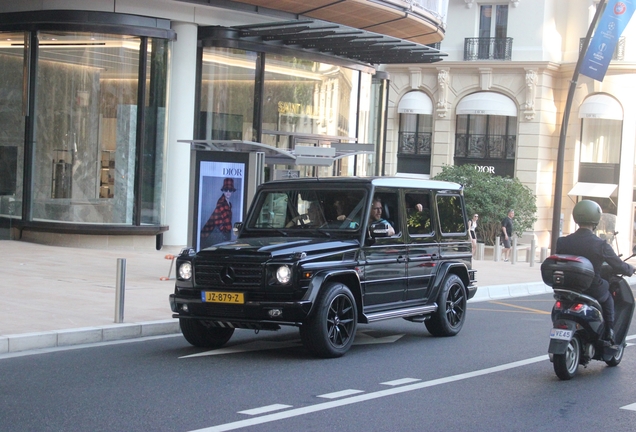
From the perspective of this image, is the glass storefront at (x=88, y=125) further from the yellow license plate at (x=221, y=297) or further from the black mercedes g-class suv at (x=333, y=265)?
the yellow license plate at (x=221, y=297)

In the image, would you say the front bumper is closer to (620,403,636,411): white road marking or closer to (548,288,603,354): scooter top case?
(548,288,603,354): scooter top case

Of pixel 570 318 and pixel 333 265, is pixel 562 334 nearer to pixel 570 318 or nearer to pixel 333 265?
pixel 570 318

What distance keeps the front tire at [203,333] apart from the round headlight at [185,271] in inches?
18.5

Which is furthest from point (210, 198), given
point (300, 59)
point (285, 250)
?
point (300, 59)

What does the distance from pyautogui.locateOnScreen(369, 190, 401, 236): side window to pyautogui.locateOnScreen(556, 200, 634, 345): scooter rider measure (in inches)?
88.0

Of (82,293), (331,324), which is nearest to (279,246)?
(331,324)

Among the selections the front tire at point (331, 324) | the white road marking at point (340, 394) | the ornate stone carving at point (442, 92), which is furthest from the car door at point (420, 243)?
the ornate stone carving at point (442, 92)

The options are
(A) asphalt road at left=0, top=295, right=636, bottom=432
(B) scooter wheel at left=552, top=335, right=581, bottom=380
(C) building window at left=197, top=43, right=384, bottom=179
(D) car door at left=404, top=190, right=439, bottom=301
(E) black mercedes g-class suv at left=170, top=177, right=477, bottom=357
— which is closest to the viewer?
(A) asphalt road at left=0, top=295, right=636, bottom=432

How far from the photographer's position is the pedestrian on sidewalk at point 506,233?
94.5ft

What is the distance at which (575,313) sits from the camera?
828 centimetres

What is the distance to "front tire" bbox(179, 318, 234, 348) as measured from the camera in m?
9.59

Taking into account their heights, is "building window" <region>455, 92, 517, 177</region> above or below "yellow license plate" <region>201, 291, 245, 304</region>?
above

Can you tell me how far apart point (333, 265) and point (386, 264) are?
1.07 metres

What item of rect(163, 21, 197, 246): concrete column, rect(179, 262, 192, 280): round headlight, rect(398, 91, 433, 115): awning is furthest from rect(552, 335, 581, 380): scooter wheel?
rect(398, 91, 433, 115): awning
